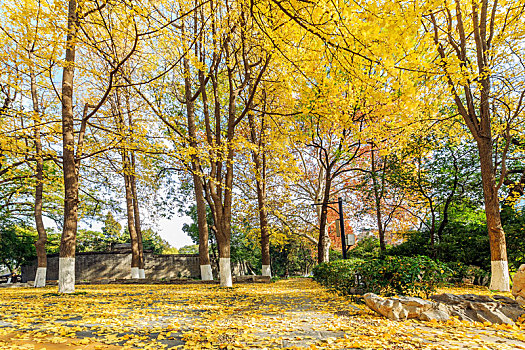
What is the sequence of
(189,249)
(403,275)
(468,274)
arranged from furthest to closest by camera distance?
(189,249), (468,274), (403,275)

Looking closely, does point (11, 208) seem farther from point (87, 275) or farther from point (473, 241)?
point (473, 241)

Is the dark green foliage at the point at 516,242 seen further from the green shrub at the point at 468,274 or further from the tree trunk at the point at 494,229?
the tree trunk at the point at 494,229

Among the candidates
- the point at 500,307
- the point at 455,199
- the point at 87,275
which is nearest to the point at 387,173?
the point at 455,199

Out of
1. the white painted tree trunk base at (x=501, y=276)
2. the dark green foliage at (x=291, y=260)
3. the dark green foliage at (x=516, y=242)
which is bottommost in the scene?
the dark green foliage at (x=291, y=260)

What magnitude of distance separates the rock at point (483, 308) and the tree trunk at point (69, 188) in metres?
8.92

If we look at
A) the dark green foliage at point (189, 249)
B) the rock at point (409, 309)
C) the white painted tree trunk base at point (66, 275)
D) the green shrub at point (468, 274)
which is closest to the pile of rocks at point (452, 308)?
the rock at point (409, 309)

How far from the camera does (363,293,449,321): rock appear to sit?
14.8ft

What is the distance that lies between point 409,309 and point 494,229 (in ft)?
16.9

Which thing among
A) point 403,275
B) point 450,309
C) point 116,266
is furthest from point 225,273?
point 116,266

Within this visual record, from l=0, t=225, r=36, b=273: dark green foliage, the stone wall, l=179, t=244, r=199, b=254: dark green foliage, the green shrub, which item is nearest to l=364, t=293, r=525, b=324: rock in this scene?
the green shrub

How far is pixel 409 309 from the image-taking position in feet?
15.1

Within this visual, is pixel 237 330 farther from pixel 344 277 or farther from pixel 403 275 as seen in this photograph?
pixel 344 277

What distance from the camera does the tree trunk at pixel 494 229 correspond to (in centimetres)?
778

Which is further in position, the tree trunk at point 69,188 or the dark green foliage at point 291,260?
the dark green foliage at point 291,260
